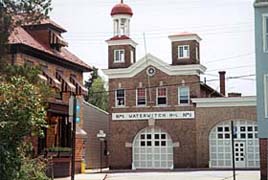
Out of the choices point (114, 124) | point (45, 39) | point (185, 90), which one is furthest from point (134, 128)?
point (45, 39)

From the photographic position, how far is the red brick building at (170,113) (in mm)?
46375

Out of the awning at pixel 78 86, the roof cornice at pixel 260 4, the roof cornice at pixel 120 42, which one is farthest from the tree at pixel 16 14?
the roof cornice at pixel 120 42

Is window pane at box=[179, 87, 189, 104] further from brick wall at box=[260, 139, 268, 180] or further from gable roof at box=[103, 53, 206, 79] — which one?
brick wall at box=[260, 139, 268, 180]

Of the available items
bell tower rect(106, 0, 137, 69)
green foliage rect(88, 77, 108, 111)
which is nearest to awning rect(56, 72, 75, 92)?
bell tower rect(106, 0, 137, 69)

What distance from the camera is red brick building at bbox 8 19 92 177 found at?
3303cm

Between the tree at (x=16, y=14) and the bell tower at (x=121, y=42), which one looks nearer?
the tree at (x=16, y=14)

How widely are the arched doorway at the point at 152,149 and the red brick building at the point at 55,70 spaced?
11331 millimetres

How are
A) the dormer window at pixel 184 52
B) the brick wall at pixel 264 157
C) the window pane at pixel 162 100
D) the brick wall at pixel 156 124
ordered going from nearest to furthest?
the brick wall at pixel 264 157 → the brick wall at pixel 156 124 → the window pane at pixel 162 100 → the dormer window at pixel 184 52

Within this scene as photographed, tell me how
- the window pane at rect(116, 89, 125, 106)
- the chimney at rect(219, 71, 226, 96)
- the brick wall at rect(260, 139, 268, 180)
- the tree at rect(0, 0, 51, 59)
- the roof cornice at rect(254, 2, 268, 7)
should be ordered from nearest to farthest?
the tree at rect(0, 0, 51, 59)
the roof cornice at rect(254, 2, 268, 7)
the brick wall at rect(260, 139, 268, 180)
the window pane at rect(116, 89, 125, 106)
the chimney at rect(219, 71, 226, 96)

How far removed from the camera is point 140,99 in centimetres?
4969

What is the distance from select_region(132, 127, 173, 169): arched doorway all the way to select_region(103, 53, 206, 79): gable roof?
198 inches

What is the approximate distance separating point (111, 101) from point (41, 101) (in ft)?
98.9

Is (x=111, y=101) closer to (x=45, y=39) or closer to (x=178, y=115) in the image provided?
(x=178, y=115)

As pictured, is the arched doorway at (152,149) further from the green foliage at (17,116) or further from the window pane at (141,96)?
the green foliage at (17,116)
